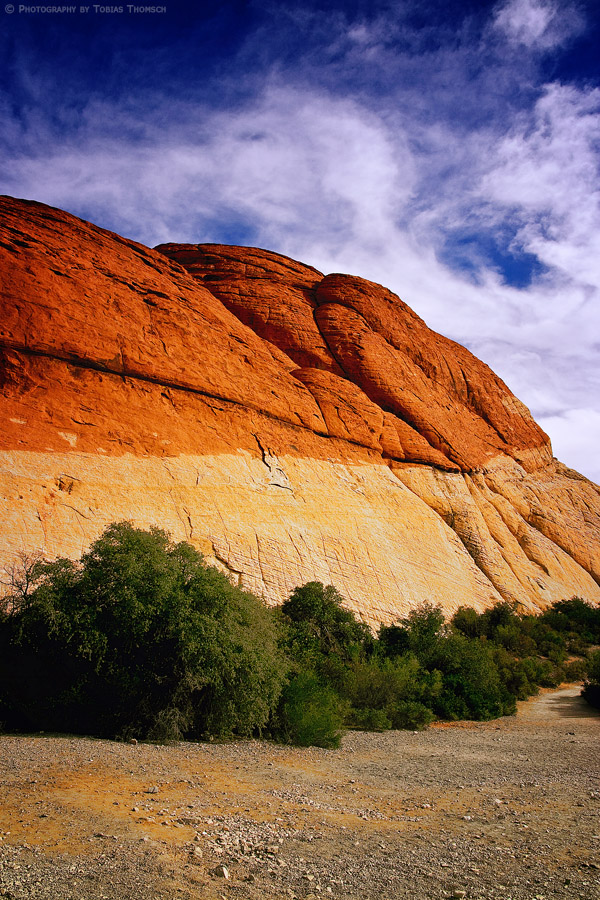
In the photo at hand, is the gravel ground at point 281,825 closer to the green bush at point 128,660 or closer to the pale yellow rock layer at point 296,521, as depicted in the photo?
the green bush at point 128,660

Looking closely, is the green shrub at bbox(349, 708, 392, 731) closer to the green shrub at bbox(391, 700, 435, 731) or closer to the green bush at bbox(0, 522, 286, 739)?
the green shrub at bbox(391, 700, 435, 731)

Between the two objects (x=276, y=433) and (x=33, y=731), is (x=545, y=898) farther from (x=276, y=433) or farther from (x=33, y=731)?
(x=276, y=433)

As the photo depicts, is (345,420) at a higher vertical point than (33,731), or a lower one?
higher

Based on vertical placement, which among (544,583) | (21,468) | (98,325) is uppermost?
(98,325)

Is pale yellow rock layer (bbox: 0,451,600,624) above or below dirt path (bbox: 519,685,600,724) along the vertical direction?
above

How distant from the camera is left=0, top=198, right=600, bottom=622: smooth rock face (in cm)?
2255

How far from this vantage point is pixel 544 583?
3584 cm

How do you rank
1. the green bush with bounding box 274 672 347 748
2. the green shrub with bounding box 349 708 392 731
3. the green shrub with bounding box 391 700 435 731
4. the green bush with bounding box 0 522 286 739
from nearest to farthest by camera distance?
the green bush with bounding box 0 522 286 739 < the green bush with bounding box 274 672 347 748 < the green shrub with bounding box 349 708 392 731 < the green shrub with bounding box 391 700 435 731

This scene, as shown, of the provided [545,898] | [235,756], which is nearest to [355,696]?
[235,756]

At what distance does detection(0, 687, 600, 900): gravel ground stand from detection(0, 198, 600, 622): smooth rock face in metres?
12.0

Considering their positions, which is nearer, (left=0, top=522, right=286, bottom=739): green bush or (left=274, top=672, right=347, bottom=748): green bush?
(left=0, top=522, right=286, bottom=739): green bush

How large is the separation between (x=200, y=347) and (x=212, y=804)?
942 inches

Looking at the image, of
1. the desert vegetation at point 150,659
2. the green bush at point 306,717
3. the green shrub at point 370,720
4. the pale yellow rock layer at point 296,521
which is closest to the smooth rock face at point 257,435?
the pale yellow rock layer at point 296,521

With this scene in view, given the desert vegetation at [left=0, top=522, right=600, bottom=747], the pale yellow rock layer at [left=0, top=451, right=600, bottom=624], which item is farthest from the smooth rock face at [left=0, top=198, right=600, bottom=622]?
the desert vegetation at [left=0, top=522, right=600, bottom=747]
